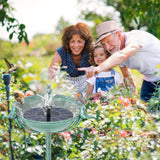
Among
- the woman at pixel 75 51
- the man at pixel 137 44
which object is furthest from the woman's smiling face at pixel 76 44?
the man at pixel 137 44

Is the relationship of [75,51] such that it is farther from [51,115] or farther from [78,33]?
[51,115]

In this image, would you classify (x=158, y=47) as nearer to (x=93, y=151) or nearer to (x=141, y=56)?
(x=141, y=56)

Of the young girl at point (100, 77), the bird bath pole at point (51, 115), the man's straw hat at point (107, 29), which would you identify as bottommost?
the bird bath pole at point (51, 115)

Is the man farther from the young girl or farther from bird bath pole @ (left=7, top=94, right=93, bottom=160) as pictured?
bird bath pole @ (left=7, top=94, right=93, bottom=160)

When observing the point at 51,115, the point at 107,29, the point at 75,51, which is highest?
the point at 107,29

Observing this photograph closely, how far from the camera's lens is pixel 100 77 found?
3129 millimetres

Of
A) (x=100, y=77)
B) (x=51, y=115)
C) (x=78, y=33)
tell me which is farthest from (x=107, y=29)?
(x=51, y=115)

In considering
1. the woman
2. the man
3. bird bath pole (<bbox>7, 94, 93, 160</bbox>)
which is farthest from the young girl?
bird bath pole (<bbox>7, 94, 93, 160</bbox>)

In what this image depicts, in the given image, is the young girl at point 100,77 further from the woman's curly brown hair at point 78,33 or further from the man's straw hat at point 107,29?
the man's straw hat at point 107,29

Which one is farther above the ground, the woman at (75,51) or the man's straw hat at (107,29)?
the man's straw hat at (107,29)

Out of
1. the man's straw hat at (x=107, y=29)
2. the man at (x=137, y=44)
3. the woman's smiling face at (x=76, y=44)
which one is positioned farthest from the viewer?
the woman's smiling face at (x=76, y=44)

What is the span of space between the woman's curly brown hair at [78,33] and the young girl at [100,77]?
115 mm

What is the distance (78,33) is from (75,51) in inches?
9.3

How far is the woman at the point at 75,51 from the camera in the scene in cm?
303
